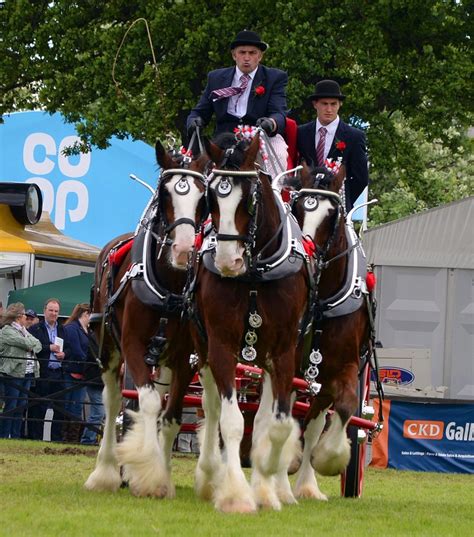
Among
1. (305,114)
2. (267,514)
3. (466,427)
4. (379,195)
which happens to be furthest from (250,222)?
(379,195)

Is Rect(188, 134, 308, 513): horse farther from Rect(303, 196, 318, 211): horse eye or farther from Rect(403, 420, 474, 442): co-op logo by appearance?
Rect(403, 420, 474, 442): co-op logo

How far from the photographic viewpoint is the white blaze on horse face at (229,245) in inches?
339

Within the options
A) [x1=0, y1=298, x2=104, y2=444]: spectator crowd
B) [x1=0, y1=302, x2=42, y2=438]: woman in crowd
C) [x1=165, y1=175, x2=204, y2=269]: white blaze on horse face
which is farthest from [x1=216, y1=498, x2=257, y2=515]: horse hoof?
[x1=0, y1=302, x2=42, y2=438]: woman in crowd

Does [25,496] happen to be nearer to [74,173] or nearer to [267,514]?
[267,514]

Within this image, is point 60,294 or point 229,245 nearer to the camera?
point 229,245

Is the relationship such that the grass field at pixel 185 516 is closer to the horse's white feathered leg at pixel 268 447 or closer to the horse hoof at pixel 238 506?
the horse hoof at pixel 238 506

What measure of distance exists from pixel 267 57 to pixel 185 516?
46.2ft

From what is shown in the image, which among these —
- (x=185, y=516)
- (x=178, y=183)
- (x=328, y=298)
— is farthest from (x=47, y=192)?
(x=185, y=516)

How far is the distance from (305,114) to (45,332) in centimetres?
615

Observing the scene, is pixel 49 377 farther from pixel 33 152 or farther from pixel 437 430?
pixel 33 152

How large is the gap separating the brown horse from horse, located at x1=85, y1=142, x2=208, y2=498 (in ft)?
3.18

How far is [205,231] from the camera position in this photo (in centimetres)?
980

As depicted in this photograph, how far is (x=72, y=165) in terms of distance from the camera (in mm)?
27297

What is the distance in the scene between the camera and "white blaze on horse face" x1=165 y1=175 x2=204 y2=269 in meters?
9.20
